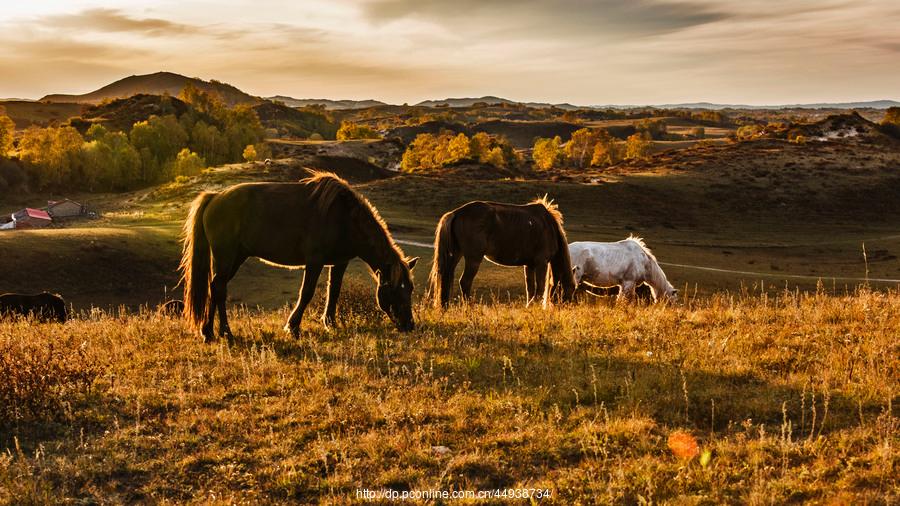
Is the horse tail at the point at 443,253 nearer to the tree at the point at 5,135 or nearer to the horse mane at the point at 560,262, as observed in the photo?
the horse mane at the point at 560,262

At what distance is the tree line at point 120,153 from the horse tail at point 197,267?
10535 centimetres

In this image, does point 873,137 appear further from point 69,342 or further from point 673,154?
point 69,342

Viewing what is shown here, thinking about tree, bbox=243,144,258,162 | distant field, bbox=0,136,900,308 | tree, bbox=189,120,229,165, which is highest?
tree, bbox=189,120,229,165

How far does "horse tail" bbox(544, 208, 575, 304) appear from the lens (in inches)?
635

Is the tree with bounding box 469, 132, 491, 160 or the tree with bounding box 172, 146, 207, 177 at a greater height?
the tree with bounding box 469, 132, 491, 160

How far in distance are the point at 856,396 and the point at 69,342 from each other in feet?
35.7

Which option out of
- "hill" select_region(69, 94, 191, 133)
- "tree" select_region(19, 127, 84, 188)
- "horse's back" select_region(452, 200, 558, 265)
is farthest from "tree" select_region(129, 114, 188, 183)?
"horse's back" select_region(452, 200, 558, 265)

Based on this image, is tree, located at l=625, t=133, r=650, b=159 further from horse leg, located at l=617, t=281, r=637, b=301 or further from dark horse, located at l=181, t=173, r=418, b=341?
dark horse, located at l=181, t=173, r=418, b=341

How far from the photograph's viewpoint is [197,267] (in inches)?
433

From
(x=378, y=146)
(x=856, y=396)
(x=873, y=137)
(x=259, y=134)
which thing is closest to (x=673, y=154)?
(x=873, y=137)

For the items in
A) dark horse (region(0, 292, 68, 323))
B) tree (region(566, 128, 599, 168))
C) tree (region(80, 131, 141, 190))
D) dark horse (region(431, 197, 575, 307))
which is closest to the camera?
dark horse (region(431, 197, 575, 307))

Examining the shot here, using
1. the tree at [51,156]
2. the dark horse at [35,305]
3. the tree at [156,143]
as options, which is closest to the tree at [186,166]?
the tree at [156,143]

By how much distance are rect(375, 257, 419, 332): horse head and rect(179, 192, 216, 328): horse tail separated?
2.94m

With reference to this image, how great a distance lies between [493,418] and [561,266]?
1001 cm
